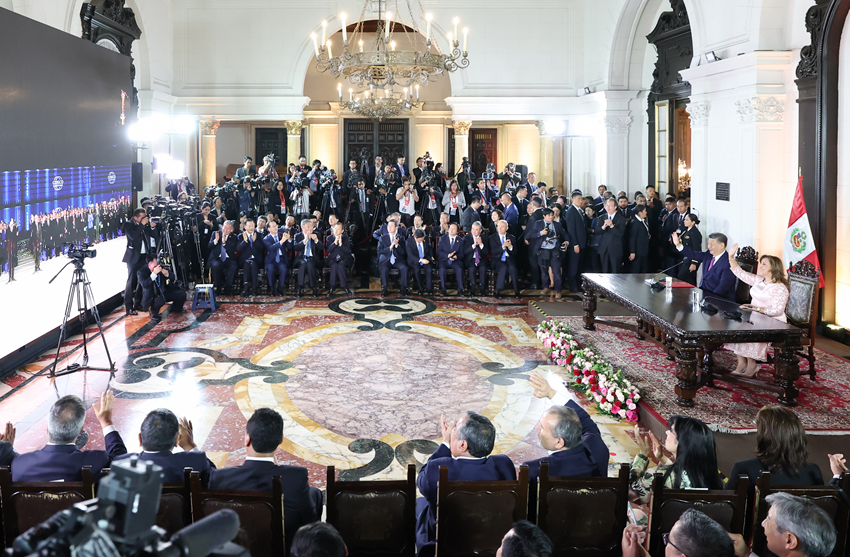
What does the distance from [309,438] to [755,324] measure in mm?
3883

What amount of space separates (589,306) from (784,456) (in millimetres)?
5311

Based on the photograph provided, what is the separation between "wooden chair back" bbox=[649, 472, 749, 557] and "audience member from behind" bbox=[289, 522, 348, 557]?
1.47m

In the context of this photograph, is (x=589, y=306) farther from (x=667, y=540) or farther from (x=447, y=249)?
(x=667, y=540)

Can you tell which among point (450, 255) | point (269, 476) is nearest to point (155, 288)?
point (450, 255)

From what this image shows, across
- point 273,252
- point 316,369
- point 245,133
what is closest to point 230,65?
point 245,133

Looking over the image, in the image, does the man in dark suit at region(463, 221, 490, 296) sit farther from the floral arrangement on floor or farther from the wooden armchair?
the wooden armchair

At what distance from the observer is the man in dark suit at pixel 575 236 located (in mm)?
11430

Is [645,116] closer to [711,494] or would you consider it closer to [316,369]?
[316,369]

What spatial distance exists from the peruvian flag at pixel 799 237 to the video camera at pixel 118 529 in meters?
8.17

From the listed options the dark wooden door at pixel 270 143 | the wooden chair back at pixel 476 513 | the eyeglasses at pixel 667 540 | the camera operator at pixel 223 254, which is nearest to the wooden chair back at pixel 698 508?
the eyeglasses at pixel 667 540

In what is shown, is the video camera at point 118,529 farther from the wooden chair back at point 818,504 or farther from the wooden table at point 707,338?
the wooden table at point 707,338

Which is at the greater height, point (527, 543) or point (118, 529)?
point (118, 529)

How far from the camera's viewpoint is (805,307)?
6523mm

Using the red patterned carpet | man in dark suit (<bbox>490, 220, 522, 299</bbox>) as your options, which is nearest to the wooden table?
the red patterned carpet
